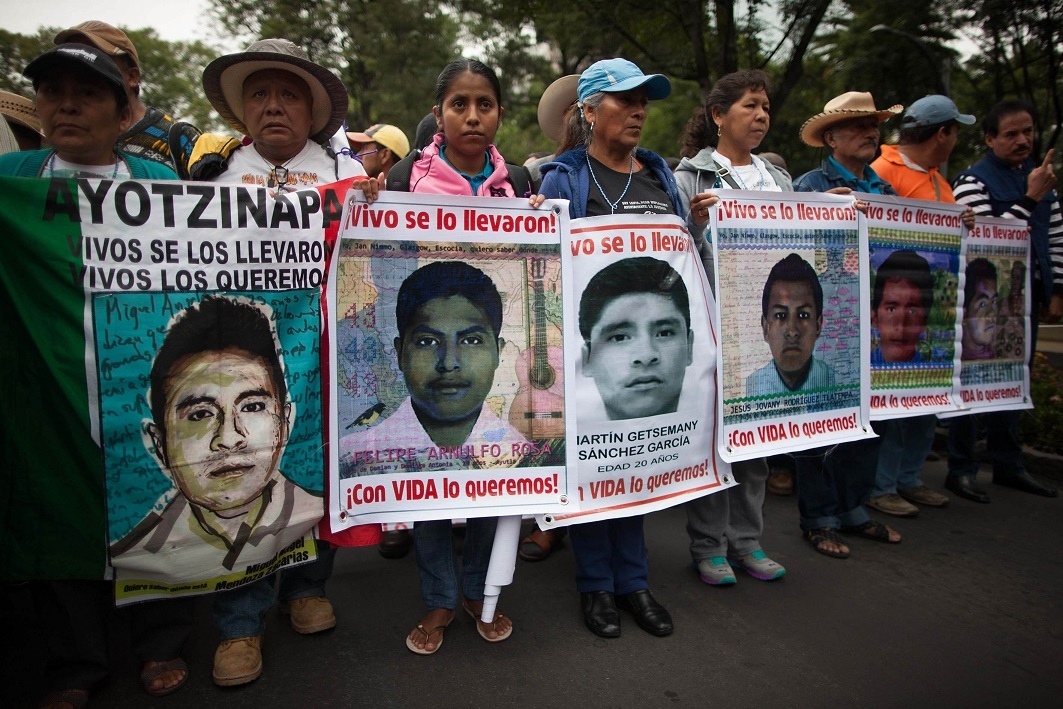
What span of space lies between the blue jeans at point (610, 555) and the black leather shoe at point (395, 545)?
1242 mm

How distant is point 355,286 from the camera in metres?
2.75

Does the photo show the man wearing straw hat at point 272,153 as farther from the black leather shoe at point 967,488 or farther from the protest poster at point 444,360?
the black leather shoe at point 967,488

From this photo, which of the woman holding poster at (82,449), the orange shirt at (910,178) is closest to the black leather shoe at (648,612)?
the woman holding poster at (82,449)

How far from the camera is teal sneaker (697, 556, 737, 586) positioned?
3545 millimetres

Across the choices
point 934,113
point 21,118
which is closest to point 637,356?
point 934,113

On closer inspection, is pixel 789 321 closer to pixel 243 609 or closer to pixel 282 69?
pixel 282 69

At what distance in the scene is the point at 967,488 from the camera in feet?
16.0

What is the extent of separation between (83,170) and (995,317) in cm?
489

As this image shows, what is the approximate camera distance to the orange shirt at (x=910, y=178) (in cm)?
461

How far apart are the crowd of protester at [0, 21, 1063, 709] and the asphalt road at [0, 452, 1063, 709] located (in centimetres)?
11

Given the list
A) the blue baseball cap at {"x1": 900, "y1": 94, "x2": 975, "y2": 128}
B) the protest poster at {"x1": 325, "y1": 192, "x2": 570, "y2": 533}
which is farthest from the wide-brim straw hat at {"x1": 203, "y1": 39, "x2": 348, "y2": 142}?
the blue baseball cap at {"x1": 900, "y1": 94, "x2": 975, "y2": 128}

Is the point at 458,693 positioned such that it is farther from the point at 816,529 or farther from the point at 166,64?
the point at 166,64

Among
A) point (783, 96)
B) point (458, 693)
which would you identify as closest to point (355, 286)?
point (458, 693)

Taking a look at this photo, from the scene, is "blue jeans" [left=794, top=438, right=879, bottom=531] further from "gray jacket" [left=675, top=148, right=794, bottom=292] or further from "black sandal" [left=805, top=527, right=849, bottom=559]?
"gray jacket" [left=675, top=148, right=794, bottom=292]
